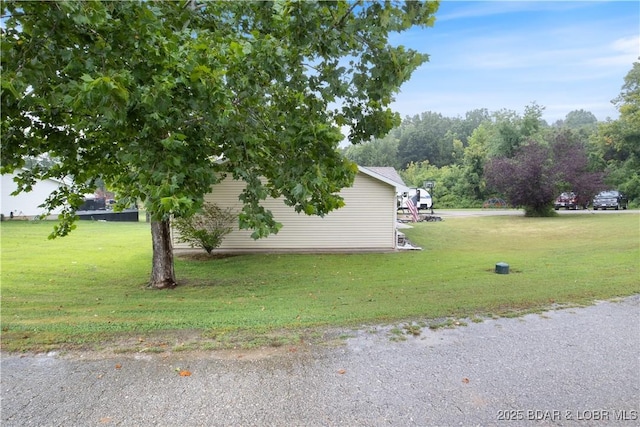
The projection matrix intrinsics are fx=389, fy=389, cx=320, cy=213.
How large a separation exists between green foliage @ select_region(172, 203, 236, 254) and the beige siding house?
79cm

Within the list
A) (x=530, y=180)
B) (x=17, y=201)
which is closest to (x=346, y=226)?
(x=530, y=180)

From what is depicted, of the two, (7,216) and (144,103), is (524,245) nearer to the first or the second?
(144,103)

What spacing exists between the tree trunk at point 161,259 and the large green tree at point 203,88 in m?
2.54

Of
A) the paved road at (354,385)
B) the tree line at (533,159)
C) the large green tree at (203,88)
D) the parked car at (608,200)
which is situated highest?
the tree line at (533,159)

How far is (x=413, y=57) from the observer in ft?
13.5

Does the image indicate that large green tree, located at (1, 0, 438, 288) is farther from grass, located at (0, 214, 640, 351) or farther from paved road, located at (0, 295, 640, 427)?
grass, located at (0, 214, 640, 351)

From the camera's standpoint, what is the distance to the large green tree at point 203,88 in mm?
3330

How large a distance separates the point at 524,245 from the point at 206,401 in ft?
45.1

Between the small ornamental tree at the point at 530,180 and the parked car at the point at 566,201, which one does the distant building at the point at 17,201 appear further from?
the parked car at the point at 566,201

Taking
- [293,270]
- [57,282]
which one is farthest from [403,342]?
[57,282]

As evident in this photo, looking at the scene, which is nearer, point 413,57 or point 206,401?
point 206,401

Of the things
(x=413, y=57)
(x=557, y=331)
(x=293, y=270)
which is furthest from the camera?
(x=293, y=270)

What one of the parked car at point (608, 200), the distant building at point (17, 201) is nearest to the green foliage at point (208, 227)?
the distant building at point (17, 201)

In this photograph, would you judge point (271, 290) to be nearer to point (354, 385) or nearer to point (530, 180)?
point (354, 385)
